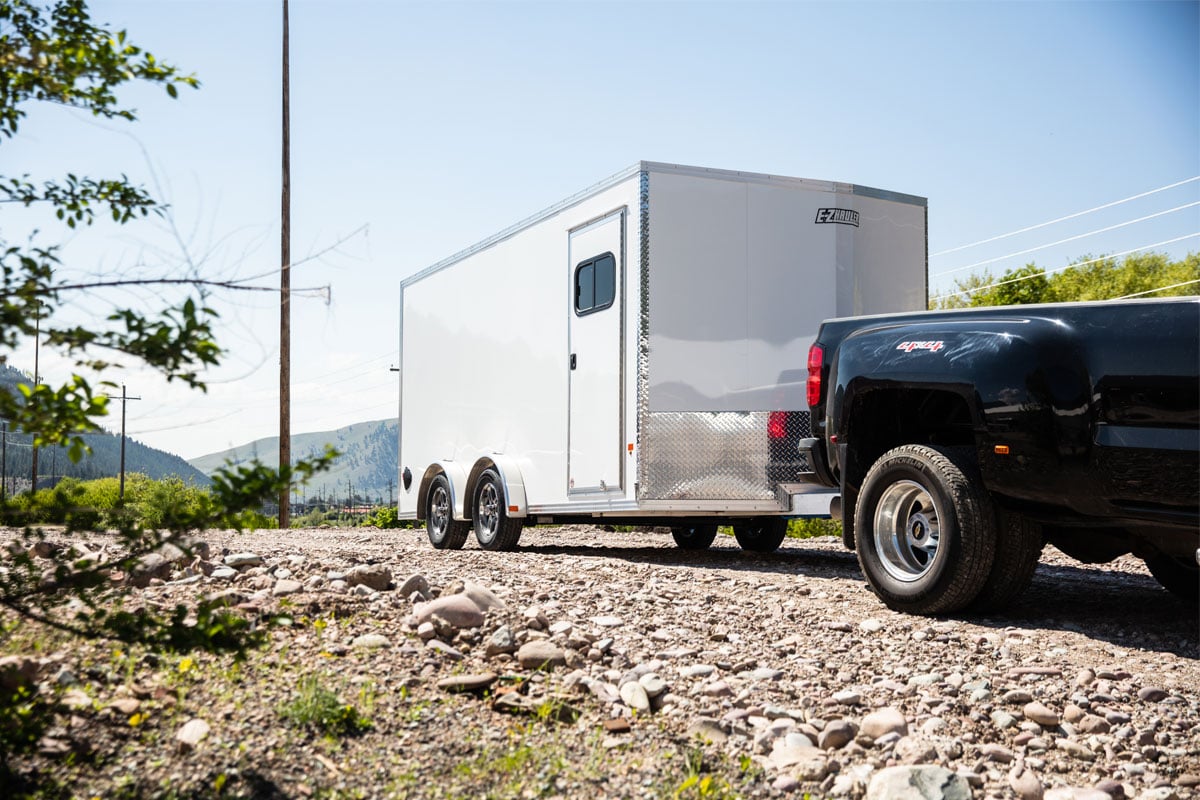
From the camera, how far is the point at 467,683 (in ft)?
14.8

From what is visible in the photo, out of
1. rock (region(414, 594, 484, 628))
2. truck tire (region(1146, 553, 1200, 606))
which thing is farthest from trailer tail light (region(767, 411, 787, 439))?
rock (region(414, 594, 484, 628))

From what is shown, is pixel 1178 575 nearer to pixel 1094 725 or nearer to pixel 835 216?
pixel 1094 725

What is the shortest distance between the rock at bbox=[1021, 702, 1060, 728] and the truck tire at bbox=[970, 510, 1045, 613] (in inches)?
54.8

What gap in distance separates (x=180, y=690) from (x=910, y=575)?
4.10 meters

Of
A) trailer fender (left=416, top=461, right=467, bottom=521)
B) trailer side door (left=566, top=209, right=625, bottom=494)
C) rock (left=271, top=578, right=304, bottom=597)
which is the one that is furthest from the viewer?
trailer fender (left=416, top=461, right=467, bottom=521)

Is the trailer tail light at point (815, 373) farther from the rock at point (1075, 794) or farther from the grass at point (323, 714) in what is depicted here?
the grass at point (323, 714)

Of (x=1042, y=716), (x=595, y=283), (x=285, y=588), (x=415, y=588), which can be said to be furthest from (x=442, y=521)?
(x=1042, y=716)

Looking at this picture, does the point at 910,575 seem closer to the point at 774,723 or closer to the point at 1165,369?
the point at 1165,369

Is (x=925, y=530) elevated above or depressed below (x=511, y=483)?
below

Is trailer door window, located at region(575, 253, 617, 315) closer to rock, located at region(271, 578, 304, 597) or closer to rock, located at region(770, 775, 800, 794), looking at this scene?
rock, located at region(271, 578, 304, 597)

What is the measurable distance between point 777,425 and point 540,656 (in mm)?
4523

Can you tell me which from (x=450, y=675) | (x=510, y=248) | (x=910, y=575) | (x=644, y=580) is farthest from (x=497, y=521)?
(x=450, y=675)

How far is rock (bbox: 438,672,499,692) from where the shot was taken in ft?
14.8

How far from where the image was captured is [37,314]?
3.39 metres
